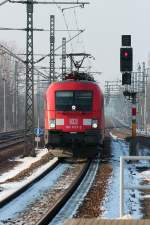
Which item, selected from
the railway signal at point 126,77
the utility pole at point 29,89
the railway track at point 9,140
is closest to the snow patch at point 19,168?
the utility pole at point 29,89

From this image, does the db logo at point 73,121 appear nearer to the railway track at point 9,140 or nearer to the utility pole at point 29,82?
the utility pole at point 29,82

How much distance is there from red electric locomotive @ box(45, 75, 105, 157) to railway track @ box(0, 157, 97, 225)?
10.4 ft

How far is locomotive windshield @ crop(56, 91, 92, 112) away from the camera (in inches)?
928

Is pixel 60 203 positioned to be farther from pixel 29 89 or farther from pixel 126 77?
pixel 29 89

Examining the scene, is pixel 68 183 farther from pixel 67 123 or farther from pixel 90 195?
pixel 67 123

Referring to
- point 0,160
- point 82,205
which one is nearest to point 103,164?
point 0,160

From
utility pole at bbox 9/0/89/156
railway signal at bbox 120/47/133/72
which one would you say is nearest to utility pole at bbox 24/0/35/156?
utility pole at bbox 9/0/89/156

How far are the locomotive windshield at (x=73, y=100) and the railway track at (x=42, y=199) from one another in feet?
12.9

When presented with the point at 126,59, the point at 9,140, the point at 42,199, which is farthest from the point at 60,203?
the point at 9,140

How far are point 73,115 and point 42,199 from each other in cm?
995

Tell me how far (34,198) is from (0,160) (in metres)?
12.0

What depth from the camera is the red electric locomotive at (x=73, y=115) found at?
2323cm

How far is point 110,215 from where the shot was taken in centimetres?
1132

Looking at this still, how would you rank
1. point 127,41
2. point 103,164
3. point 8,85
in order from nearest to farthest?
point 127,41
point 103,164
point 8,85
